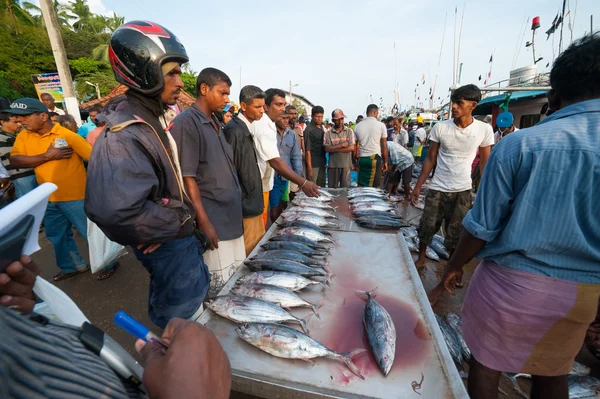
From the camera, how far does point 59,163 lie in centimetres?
353

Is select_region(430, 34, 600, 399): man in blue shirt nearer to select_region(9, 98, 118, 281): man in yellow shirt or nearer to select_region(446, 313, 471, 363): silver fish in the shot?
select_region(446, 313, 471, 363): silver fish

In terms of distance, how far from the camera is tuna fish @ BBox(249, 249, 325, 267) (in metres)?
2.25

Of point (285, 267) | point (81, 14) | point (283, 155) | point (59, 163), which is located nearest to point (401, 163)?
point (283, 155)

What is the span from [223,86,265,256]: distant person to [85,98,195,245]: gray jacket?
123cm

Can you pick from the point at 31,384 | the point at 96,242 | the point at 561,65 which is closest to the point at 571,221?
the point at 561,65

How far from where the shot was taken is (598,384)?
203cm

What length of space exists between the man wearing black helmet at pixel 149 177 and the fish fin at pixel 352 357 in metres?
1.21

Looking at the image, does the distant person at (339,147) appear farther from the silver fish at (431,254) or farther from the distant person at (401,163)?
the silver fish at (431,254)

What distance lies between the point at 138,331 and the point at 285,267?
53.4 inches

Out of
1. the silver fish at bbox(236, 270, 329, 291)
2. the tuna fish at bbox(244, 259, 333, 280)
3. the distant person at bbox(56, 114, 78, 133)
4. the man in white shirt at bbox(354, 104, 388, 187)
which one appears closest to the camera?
the silver fish at bbox(236, 270, 329, 291)

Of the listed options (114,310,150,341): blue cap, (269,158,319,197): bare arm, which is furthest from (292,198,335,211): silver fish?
(114,310,150,341): blue cap

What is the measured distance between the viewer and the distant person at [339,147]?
253 inches

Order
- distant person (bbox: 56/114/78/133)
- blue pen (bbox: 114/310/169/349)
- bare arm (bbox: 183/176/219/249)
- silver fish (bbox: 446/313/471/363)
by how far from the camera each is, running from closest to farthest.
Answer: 1. blue pen (bbox: 114/310/169/349)
2. bare arm (bbox: 183/176/219/249)
3. silver fish (bbox: 446/313/471/363)
4. distant person (bbox: 56/114/78/133)

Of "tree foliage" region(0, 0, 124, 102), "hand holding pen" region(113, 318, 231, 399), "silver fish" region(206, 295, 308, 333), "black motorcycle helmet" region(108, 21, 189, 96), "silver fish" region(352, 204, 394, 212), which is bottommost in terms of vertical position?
"silver fish" region(206, 295, 308, 333)
